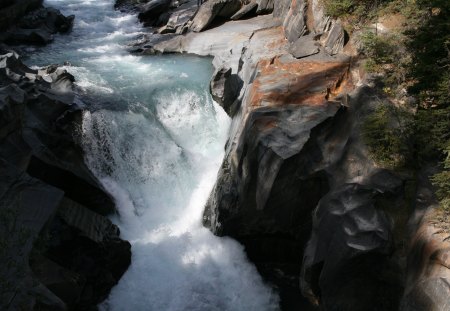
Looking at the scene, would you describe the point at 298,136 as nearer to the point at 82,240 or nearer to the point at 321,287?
the point at 321,287

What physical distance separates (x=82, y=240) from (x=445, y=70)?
1007cm

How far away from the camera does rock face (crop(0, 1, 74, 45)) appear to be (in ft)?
81.3

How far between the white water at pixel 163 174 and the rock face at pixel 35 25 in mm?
3612

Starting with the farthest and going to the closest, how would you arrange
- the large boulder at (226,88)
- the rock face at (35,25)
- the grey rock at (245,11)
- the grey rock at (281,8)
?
the grey rock at (245,11)
the rock face at (35,25)
the grey rock at (281,8)
the large boulder at (226,88)

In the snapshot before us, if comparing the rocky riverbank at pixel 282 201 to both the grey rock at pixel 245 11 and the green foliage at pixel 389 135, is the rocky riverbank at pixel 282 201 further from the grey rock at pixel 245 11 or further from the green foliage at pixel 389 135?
the grey rock at pixel 245 11

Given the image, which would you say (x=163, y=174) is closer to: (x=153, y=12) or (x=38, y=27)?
(x=38, y=27)

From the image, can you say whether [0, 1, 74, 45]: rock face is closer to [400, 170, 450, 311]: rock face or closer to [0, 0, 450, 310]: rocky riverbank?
[0, 0, 450, 310]: rocky riverbank

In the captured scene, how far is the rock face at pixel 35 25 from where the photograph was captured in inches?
976

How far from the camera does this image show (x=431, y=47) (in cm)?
934

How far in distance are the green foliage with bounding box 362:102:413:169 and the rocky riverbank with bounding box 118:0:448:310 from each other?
257 mm

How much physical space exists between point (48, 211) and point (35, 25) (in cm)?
2124

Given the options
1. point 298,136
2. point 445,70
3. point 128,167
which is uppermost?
point 445,70

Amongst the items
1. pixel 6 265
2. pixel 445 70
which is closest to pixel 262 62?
pixel 445 70

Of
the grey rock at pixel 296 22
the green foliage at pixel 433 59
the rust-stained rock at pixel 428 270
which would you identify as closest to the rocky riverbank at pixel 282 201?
the rust-stained rock at pixel 428 270
